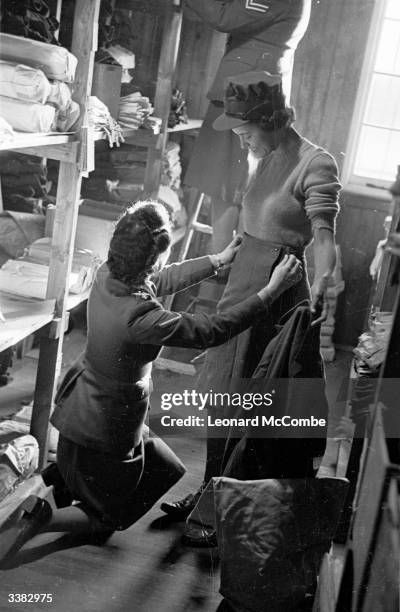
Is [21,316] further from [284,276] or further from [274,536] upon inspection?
[274,536]

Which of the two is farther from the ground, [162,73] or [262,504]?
[162,73]

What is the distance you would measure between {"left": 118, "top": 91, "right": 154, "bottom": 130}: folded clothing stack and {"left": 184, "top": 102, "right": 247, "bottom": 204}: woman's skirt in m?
0.41

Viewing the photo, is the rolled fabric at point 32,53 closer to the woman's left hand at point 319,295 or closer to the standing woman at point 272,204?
the standing woman at point 272,204

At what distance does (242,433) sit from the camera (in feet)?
6.64

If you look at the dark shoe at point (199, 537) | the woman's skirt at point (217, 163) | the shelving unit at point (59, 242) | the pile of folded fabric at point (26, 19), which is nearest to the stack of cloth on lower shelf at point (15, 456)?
the shelving unit at point (59, 242)

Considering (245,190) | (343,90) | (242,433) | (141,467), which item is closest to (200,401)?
(242,433)

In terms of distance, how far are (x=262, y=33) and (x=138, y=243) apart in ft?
1.92

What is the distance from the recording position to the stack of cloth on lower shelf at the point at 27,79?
201cm

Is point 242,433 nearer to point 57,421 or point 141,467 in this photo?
point 141,467

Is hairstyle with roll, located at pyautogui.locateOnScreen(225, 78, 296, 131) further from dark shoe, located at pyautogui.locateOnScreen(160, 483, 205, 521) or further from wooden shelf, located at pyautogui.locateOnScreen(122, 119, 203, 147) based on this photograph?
dark shoe, located at pyautogui.locateOnScreen(160, 483, 205, 521)

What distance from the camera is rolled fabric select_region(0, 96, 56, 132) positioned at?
202 centimetres

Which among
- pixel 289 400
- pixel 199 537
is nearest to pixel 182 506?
pixel 199 537

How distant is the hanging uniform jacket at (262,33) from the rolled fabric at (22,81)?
0.48 metres

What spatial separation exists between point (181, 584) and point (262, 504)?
34 cm
